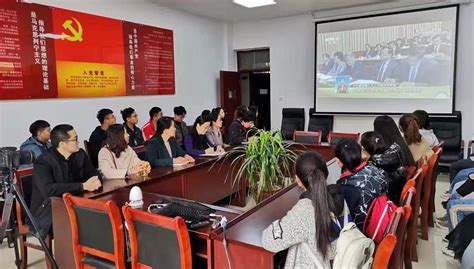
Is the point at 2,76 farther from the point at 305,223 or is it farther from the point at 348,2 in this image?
the point at 348,2

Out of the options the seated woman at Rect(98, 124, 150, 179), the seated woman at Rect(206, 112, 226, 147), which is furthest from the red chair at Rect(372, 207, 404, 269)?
the seated woman at Rect(206, 112, 226, 147)

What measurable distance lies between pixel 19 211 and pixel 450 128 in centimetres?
555

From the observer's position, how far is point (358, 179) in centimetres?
193

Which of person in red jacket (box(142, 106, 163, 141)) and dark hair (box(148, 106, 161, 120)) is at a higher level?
dark hair (box(148, 106, 161, 120))

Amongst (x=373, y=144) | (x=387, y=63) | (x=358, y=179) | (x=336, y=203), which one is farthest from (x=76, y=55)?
(x=387, y=63)

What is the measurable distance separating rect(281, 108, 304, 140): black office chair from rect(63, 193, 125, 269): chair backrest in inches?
197

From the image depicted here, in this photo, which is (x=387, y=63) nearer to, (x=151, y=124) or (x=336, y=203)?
(x=151, y=124)

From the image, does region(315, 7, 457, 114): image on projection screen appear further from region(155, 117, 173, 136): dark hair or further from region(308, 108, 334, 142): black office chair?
region(155, 117, 173, 136): dark hair

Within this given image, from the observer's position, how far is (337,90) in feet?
20.4

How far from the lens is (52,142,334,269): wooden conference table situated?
1541mm

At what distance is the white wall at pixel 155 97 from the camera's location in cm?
396

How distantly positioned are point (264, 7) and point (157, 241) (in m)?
5.13

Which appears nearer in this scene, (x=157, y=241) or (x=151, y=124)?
(x=157, y=241)

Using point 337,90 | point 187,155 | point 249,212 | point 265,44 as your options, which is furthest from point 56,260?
point 265,44
